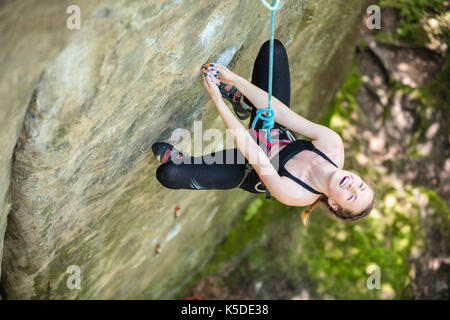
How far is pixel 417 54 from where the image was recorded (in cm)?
539

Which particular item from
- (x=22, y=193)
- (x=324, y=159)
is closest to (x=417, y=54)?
(x=324, y=159)

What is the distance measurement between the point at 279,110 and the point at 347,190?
615 mm

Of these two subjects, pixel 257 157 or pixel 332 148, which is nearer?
pixel 257 157

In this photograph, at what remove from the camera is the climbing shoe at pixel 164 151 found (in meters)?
2.49

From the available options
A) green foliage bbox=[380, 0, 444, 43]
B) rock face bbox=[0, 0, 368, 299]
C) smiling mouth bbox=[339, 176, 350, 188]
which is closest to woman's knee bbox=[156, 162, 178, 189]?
rock face bbox=[0, 0, 368, 299]

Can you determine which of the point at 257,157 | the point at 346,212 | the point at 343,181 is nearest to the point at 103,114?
the point at 257,157

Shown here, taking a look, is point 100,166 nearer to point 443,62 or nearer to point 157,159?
point 157,159

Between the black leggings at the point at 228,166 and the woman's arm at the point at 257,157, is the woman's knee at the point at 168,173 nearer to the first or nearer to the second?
the black leggings at the point at 228,166

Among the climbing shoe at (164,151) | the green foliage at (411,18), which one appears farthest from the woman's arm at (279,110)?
the green foliage at (411,18)

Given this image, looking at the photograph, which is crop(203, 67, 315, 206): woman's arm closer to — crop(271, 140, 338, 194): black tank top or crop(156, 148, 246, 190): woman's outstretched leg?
crop(271, 140, 338, 194): black tank top

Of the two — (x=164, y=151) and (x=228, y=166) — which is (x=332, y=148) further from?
(x=164, y=151)

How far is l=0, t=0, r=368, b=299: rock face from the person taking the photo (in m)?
1.54

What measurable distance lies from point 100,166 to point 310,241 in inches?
134

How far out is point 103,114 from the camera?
1.87 meters
